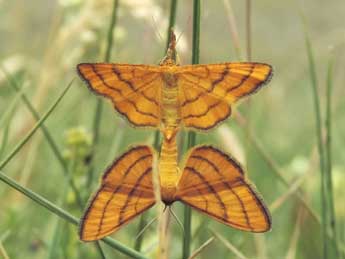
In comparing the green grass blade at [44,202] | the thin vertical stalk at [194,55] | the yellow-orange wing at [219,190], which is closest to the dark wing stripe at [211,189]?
the yellow-orange wing at [219,190]

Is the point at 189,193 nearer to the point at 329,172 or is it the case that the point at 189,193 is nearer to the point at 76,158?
the point at 329,172

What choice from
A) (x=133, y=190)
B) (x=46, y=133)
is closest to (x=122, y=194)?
(x=133, y=190)

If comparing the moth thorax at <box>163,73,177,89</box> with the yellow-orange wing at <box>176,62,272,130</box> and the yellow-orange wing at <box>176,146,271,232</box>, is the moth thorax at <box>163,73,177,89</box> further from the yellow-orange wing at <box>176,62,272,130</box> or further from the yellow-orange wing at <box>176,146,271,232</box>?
the yellow-orange wing at <box>176,146,271,232</box>

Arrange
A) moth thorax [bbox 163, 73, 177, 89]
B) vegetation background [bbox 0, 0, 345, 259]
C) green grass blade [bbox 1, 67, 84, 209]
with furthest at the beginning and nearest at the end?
vegetation background [bbox 0, 0, 345, 259] → green grass blade [bbox 1, 67, 84, 209] → moth thorax [bbox 163, 73, 177, 89]

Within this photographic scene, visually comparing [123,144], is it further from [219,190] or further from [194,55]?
[219,190]

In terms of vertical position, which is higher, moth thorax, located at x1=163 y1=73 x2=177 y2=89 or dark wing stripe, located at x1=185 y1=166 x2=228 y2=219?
moth thorax, located at x1=163 y1=73 x2=177 y2=89

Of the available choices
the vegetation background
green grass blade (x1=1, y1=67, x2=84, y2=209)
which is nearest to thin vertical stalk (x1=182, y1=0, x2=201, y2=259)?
the vegetation background
